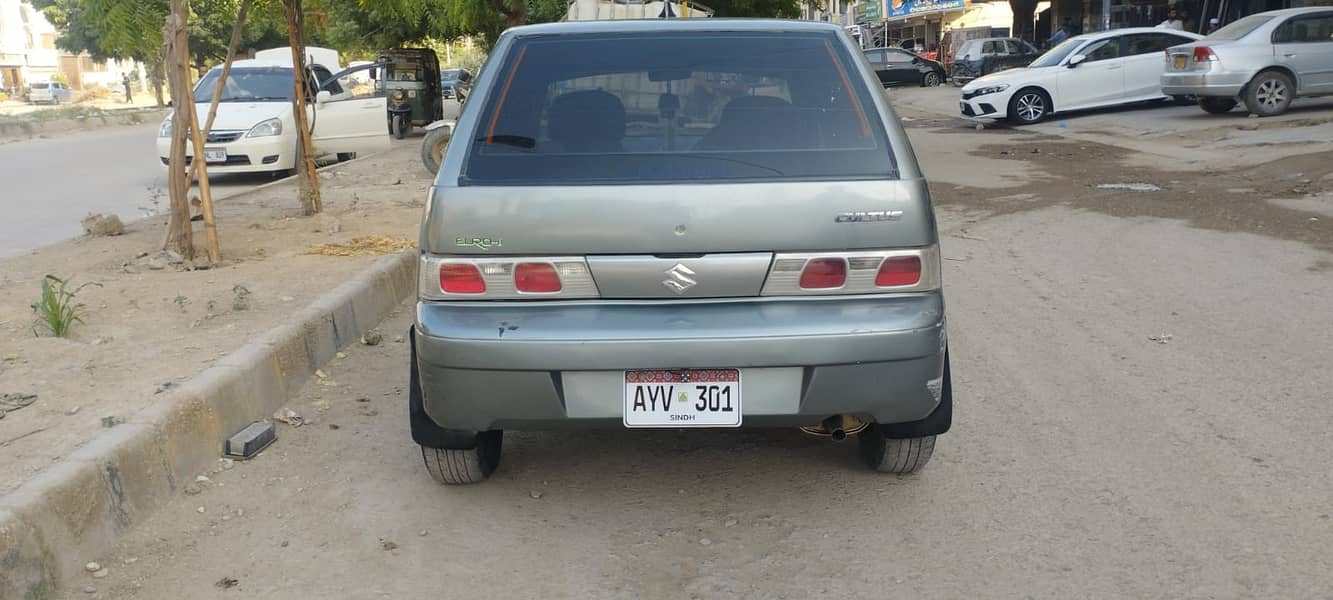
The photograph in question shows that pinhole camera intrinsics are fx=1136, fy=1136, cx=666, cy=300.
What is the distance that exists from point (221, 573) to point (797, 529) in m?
1.77

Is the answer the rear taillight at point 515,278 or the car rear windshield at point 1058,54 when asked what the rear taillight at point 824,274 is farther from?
the car rear windshield at point 1058,54

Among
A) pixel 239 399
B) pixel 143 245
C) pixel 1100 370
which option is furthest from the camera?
pixel 143 245

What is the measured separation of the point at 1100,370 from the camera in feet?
17.1

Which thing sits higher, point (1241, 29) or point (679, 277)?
point (1241, 29)

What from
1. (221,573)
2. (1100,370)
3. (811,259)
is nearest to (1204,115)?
(1100,370)

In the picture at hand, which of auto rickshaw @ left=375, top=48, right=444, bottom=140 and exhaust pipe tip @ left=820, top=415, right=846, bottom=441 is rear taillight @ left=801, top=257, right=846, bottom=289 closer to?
exhaust pipe tip @ left=820, top=415, right=846, bottom=441

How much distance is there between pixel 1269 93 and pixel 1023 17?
1059 inches

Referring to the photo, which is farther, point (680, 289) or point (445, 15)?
point (445, 15)

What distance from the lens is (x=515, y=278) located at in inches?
134

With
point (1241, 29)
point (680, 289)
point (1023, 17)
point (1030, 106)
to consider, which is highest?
point (1023, 17)

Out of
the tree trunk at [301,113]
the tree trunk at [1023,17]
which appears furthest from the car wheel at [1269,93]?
the tree trunk at [1023,17]

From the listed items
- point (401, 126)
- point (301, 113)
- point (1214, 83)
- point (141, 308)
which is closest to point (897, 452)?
point (141, 308)

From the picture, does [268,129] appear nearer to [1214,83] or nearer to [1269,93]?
[1214,83]

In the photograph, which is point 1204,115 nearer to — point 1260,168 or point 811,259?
point 1260,168
